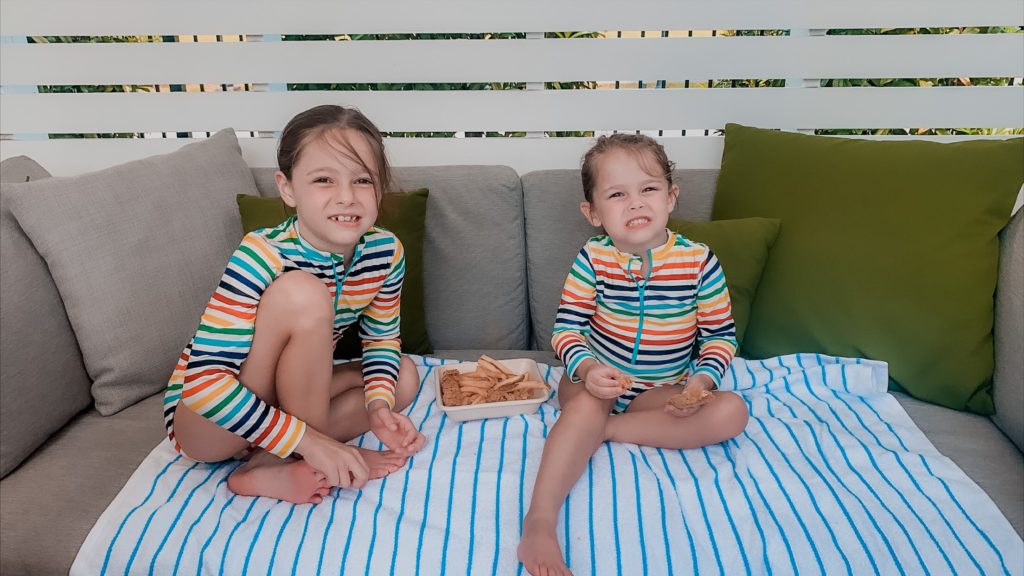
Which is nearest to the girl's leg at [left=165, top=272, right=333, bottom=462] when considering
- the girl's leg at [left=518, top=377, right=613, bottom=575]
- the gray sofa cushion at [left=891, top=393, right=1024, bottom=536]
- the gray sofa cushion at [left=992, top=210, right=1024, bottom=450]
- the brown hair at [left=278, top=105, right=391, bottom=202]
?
the brown hair at [left=278, top=105, right=391, bottom=202]

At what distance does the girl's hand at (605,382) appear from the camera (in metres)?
1.25

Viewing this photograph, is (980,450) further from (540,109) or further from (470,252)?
(540,109)

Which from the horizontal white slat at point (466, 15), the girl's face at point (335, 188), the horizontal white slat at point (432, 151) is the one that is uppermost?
the horizontal white slat at point (466, 15)

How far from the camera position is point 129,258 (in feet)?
4.70

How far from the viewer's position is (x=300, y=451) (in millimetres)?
1176

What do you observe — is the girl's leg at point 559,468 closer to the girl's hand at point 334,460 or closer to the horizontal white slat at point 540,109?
the girl's hand at point 334,460

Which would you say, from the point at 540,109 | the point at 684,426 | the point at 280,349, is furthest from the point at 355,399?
the point at 540,109

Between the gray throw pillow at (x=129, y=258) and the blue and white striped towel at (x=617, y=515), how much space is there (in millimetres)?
280

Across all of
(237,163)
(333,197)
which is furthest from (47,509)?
(237,163)

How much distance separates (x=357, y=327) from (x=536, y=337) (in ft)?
1.67

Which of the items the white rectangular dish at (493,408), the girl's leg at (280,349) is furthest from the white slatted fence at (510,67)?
the girl's leg at (280,349)

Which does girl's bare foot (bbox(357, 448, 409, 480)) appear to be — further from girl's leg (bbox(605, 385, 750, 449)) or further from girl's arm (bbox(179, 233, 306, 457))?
girl's leg (bbox(605, 385, 750, 449))

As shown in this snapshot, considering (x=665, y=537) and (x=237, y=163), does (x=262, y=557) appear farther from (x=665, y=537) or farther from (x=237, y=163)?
(x=237, y=163)

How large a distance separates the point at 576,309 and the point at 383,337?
40 centimetres
